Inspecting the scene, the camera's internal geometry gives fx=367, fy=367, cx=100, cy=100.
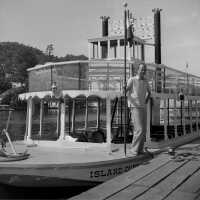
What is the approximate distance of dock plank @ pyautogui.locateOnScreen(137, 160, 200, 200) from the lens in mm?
5285

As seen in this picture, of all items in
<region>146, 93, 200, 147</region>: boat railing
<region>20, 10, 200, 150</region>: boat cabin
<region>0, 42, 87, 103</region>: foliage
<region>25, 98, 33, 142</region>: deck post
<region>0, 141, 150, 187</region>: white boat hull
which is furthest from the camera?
<region>0, 42, 87, 103</region>: foliage

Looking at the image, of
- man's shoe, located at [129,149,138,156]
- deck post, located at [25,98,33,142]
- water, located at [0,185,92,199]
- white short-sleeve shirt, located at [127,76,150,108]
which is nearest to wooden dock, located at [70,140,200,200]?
man's shoe, located at [129,149,138,156]

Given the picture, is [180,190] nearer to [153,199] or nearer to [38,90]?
[153,199]

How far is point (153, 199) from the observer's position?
5.09 metres

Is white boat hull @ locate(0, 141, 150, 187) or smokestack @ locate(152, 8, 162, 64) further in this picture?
smokestack @ locate(152, 8, 162, 64)

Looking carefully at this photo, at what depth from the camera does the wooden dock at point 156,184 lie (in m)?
5.23

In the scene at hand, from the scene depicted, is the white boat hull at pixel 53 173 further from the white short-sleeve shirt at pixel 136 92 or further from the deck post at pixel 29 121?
the deck post at pixel 29 121

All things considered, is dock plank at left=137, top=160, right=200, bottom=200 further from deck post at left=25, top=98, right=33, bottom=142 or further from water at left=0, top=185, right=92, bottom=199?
deck post at left=25, top=98, right=33, bottom=142

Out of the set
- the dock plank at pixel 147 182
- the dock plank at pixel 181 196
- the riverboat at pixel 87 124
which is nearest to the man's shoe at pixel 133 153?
the riverboat at pixel 87 124

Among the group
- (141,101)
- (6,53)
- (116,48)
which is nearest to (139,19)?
(116,48)

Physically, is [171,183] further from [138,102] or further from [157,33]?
[157,33]

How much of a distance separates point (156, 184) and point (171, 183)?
0.26 meters

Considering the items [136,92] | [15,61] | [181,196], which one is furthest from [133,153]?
[15,61]

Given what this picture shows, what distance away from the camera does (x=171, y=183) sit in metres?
5.97
